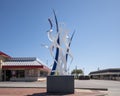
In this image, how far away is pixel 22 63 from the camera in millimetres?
56219

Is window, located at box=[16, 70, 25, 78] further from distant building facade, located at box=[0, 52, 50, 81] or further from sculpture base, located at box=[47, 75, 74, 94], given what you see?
sculpture base, located at box=[47, 75, 74, 94]

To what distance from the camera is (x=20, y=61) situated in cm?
5762

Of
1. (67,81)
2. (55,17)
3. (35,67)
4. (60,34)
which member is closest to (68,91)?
(67,81)

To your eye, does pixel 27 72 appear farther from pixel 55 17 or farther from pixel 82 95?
pixel 82 95

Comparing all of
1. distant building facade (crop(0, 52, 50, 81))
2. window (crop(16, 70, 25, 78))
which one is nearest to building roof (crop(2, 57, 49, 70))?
distant building facade (crop(0, 52, 50, 81))

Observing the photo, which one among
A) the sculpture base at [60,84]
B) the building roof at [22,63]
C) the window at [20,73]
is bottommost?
the sculpture base at [60,84]

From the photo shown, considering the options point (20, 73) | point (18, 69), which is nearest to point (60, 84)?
point (18, 69)

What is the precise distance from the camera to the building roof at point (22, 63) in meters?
54.2

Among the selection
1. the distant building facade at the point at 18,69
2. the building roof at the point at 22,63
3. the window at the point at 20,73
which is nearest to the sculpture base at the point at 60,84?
the building roof at the point at 22,63

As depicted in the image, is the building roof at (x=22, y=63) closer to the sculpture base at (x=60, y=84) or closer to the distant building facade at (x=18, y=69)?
the distant building facade at (x=18, y=69)

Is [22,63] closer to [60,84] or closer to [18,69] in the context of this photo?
[18,69]

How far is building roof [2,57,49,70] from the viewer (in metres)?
54.2

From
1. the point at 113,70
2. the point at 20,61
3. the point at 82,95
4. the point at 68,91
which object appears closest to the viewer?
the point at 82,95

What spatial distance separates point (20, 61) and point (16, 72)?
2.63 metres
